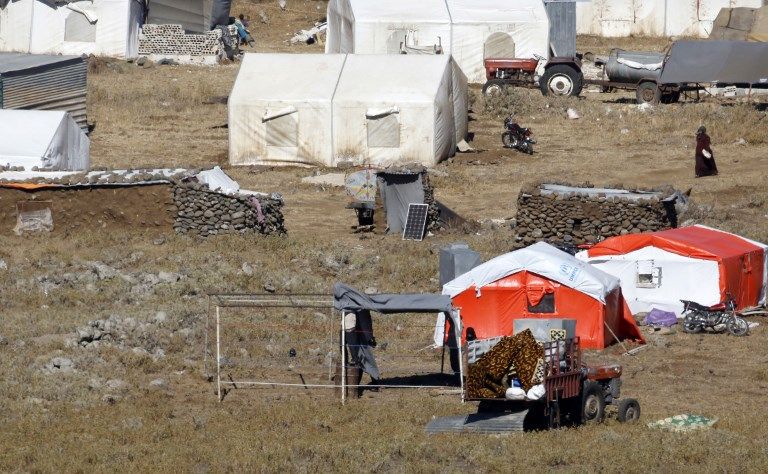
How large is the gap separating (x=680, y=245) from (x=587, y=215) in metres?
3.08

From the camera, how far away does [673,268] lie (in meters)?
21.2

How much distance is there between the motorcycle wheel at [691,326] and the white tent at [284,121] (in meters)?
14.9

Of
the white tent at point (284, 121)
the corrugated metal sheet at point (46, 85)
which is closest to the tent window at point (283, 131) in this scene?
the white tent at point (284, 121)

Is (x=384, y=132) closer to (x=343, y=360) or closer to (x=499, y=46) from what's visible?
(x=499, y=46)

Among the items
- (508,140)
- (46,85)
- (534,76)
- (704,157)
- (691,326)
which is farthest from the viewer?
(534,76)

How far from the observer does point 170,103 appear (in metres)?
39.9

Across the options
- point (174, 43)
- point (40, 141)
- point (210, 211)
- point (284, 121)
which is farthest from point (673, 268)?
point (174, 43)

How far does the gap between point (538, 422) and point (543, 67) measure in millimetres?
30763

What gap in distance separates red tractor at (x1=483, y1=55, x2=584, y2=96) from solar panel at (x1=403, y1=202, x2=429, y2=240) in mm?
14891

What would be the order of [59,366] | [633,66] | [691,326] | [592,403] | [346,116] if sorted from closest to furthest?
[592,403], [59,366], [691,326], [346,116], [633,66]

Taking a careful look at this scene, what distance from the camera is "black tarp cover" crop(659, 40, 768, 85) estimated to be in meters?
39.9

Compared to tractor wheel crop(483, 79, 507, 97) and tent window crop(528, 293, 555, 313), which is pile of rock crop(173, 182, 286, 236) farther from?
tractor wheel crop(483, 79, 507, 97)

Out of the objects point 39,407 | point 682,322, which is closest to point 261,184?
point 682,322

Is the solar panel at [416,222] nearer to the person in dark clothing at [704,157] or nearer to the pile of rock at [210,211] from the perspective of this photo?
the pile of rock at [210,211]
